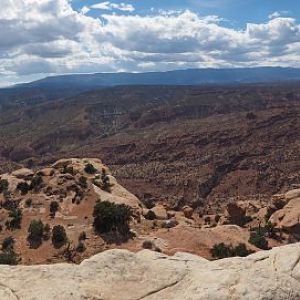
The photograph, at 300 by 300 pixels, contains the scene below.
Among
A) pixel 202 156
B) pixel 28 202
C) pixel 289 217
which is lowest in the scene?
pixel 202 156

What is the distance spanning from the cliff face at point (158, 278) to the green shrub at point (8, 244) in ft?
72.7

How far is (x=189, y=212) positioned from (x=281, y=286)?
4174cm

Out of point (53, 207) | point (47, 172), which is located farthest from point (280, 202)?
point (47, 172)

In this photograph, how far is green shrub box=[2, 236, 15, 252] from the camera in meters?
36.6

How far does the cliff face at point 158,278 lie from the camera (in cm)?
1372

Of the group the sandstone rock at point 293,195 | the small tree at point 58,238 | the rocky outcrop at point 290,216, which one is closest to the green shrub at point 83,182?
the small tree at point 58,238

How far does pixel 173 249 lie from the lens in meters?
34.5

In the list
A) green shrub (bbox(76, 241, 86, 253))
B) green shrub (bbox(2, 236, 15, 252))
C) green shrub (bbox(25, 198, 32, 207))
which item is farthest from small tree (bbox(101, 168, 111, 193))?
green shrub (bbox(76, 241, 86, 253))

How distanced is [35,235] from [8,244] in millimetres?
1995

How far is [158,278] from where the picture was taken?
15172mm

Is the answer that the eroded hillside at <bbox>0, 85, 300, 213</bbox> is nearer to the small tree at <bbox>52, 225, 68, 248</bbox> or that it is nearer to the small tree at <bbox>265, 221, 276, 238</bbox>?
the small tree at <bbox>265, 221, 276, 238</bbox>

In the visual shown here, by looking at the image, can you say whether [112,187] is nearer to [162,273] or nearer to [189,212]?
[189,212]

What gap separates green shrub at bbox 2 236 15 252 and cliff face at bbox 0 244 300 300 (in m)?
22.2

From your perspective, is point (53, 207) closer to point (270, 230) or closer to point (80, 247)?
point (80, 247)
